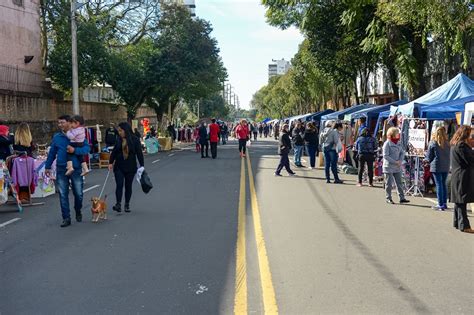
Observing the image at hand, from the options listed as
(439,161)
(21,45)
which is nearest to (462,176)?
(439,161)

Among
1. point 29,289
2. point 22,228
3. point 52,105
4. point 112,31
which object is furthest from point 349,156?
point 112,31

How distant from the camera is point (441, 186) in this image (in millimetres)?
10422

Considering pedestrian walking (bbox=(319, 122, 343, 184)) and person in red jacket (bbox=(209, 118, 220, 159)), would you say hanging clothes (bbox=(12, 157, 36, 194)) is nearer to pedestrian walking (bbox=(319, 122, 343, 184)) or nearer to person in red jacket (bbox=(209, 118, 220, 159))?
Answer: pedestrian walking (bbox=(319, 122, 343, 184))

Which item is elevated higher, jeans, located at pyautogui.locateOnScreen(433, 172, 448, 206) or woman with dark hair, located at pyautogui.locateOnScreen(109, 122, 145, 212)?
woman with dark hair, located at pyautogui.locateOnScreen(109, 122, 145, 212)

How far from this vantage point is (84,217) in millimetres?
9938

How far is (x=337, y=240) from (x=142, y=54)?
29.3m

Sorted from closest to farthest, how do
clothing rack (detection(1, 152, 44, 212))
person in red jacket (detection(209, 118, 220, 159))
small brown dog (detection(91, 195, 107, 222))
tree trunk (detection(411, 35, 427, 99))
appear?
small brown dog (detection(91, 195, 107, 222)) → clothing rack (detection(1, 152, 44, 212)) → tree trunk (detection(411, 35, 427, 99)) → person in red jacket (detection(209, 118, 220, 159))

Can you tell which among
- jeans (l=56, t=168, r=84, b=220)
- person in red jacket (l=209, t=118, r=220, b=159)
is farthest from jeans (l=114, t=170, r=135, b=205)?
person in red jacket (l=209, t=118, r=220, b=159)

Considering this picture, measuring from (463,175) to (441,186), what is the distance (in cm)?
210

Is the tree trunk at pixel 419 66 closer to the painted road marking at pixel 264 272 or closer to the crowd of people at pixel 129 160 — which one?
the crowd of people at pixel 129 160

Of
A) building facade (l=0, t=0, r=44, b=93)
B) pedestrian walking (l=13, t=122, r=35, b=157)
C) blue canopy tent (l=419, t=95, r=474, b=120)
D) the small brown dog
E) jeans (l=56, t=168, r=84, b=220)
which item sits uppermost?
building facade (l=0, t=0, r=44, b=93)

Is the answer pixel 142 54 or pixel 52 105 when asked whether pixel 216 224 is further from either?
pixel 142 54

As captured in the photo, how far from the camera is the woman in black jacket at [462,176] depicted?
835 centimetres

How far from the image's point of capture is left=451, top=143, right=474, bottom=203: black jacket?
8.34 m
